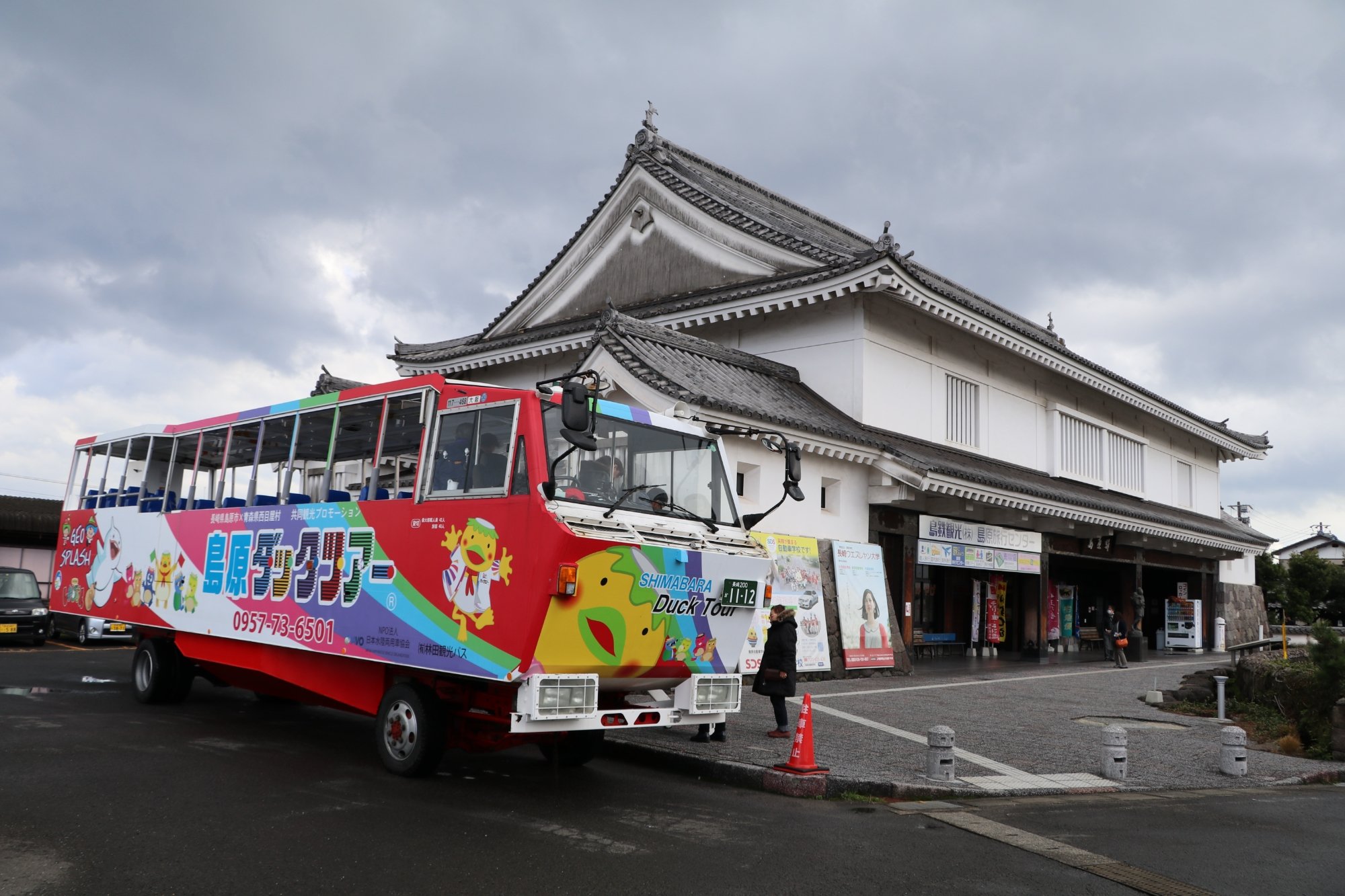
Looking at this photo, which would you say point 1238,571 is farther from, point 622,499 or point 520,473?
point 520,473

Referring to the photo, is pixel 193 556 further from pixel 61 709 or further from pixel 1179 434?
→ pixel 1179 434

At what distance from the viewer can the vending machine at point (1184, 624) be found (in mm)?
31516

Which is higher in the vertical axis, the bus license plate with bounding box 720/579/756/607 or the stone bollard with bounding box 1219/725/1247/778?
the bus license plate with bounding box 720/579/756/607

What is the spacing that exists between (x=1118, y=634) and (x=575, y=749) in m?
19.8

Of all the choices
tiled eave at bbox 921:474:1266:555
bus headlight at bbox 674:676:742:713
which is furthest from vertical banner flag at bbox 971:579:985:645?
bus headlight at bbox 674:676:742:713

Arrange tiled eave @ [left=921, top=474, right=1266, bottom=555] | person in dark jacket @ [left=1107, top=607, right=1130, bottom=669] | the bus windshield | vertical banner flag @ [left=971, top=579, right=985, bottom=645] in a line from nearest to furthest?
the bus windshield < tiled eave @ [left=921, top=474, right=1266, bottom=555] < person in dark jacket @ [left=1107, top=607, right=1130, bottom=669] < vertical banner flag @ [left=971, top=579, right=985, bottom=645]

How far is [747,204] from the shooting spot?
77.4 ft

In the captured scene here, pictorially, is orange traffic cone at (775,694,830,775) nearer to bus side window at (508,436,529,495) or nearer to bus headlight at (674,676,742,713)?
bus headlight at (674,676,742,713)

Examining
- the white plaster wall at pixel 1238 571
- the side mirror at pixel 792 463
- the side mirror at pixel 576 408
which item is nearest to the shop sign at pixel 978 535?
the side mirror at pixel 792 463

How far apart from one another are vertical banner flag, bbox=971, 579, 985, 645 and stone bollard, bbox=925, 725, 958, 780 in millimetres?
17158

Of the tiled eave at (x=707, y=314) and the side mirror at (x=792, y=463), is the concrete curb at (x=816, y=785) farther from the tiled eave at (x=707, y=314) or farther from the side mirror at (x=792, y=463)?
the tiled eave at (x=707, y=314)

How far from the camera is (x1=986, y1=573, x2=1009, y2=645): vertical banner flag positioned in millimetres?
25219

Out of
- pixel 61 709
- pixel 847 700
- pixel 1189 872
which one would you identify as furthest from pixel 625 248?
pixel 1189 872

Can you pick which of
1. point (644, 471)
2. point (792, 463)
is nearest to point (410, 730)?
point (644, 471)
